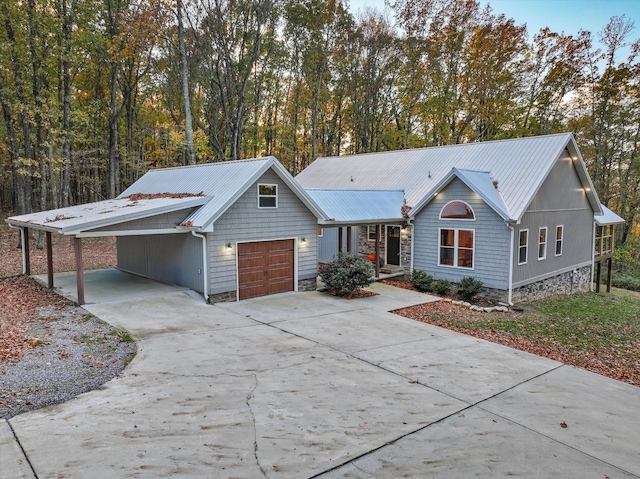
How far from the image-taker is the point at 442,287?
50.4 ft

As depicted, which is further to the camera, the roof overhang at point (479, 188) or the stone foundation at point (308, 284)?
the stone foundation at point (308, 284)

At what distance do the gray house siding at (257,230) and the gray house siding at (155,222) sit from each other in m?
1.08

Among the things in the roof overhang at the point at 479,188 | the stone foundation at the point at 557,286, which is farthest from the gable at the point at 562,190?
the stone foundation at the point at 557,286

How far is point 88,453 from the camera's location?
4375 millimetres

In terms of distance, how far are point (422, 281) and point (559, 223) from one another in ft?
21.3

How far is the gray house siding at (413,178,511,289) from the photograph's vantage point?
14.4 meters

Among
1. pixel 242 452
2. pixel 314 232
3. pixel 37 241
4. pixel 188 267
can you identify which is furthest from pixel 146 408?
pixel 37 241

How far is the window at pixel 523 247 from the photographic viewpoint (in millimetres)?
14773

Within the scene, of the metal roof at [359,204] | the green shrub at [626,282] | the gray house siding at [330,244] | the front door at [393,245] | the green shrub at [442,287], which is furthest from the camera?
the green shrub at [626,282]

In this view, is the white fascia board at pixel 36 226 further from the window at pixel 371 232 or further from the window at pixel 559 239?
the window at pixel 559 239

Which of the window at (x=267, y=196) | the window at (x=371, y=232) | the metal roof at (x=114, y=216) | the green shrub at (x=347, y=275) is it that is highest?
the window at (x=267, y=196)

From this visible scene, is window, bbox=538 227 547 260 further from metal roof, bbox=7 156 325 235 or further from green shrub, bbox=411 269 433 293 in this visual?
metal roof, bbox=7 156 325 235

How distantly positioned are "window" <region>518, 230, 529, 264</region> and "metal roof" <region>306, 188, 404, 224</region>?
172 inches

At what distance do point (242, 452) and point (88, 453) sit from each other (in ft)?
5.21
